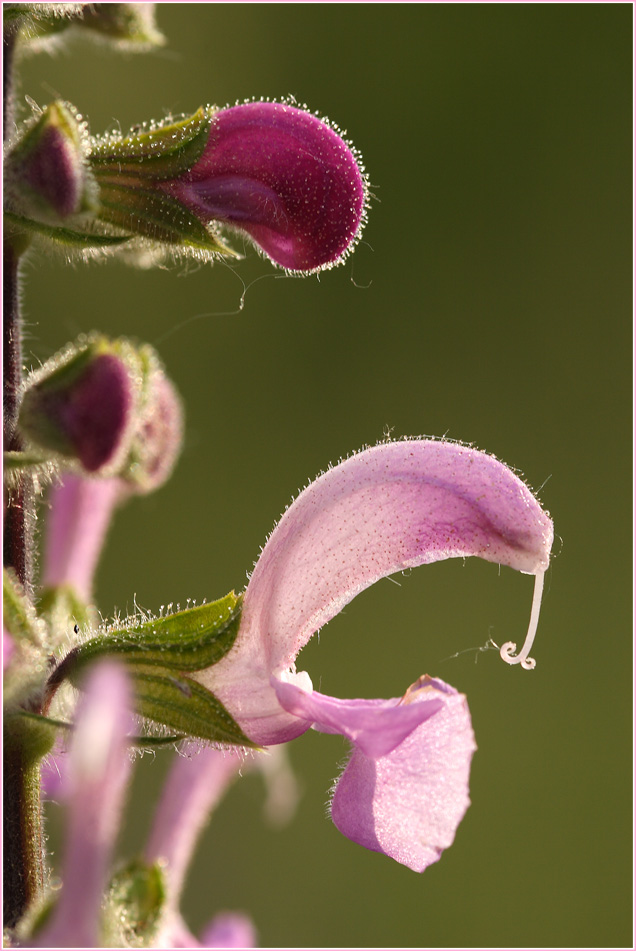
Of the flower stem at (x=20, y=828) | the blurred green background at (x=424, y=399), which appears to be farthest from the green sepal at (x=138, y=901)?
the blurred green background at (x=424, y=399)

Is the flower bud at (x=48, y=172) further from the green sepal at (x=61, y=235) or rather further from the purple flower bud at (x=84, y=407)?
the purple flower bud at (x=84, y=407)

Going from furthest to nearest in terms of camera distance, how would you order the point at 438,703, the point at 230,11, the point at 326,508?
1. the point at 230,11
2. the point at 326,508
3. the point at 438,703

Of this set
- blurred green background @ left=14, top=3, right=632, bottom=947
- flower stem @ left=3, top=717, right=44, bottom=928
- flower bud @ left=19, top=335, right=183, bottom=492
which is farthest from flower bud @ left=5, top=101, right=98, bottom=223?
blurred green background @ left=14, top=3, right=632, bottom=947

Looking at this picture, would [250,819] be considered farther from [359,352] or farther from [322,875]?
[359,352]

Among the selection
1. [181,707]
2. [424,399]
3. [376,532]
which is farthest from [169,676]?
[424,399]

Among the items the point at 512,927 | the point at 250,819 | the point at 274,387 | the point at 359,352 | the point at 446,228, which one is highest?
the point at 446,228

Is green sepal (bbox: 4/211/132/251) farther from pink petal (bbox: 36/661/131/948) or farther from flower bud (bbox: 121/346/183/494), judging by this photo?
pink petal (bbox: 36/661/131/948)

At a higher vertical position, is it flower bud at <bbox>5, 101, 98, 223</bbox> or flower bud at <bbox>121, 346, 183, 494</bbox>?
flower bud at <bbox>5, 101, 98, 223</bbox>

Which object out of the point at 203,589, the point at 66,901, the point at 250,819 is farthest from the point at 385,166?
the point at 66,901
